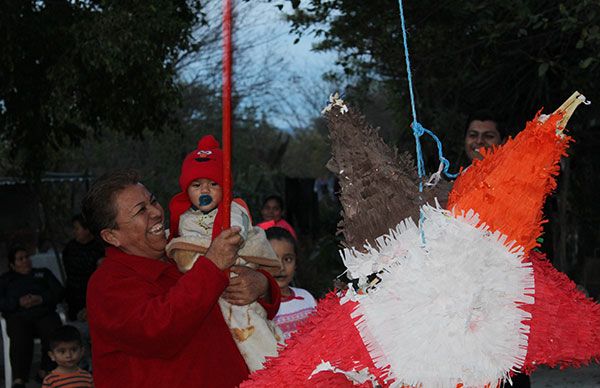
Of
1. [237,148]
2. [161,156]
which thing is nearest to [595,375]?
[161,156]

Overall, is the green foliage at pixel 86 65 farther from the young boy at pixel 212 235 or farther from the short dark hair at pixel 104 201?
the short dark hair at pixel 104 201

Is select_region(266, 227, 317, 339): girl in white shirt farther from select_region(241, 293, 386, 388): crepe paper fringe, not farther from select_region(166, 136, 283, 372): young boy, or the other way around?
select_region(241, 293, 386, 388): crepe paper fringe

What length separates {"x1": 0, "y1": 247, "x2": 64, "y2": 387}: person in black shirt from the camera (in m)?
5.82

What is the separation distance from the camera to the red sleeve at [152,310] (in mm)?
1879

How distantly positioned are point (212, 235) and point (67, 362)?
8.99ft

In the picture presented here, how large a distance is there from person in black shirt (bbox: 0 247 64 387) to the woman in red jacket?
3.95 m

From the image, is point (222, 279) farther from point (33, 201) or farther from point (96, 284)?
point (33, 201)

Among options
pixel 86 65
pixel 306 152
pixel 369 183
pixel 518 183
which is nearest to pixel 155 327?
pixel 369 183

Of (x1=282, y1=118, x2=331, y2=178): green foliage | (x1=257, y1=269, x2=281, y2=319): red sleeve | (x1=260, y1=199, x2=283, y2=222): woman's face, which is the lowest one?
(x1=282, y1=118, x2=331, y2=178): green foliage

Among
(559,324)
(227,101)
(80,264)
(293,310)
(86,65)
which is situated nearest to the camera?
(559,324)

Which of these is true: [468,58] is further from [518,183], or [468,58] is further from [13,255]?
[518,183]

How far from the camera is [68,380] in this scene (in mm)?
4566

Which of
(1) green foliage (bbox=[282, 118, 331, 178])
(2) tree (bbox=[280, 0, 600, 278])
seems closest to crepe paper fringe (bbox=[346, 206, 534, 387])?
(2) tree (bbox=[280, 0, 600, 278])

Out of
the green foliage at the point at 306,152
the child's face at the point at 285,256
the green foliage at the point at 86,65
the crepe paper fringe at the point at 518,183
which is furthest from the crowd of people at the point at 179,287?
the green foliage at the point at 306,152
